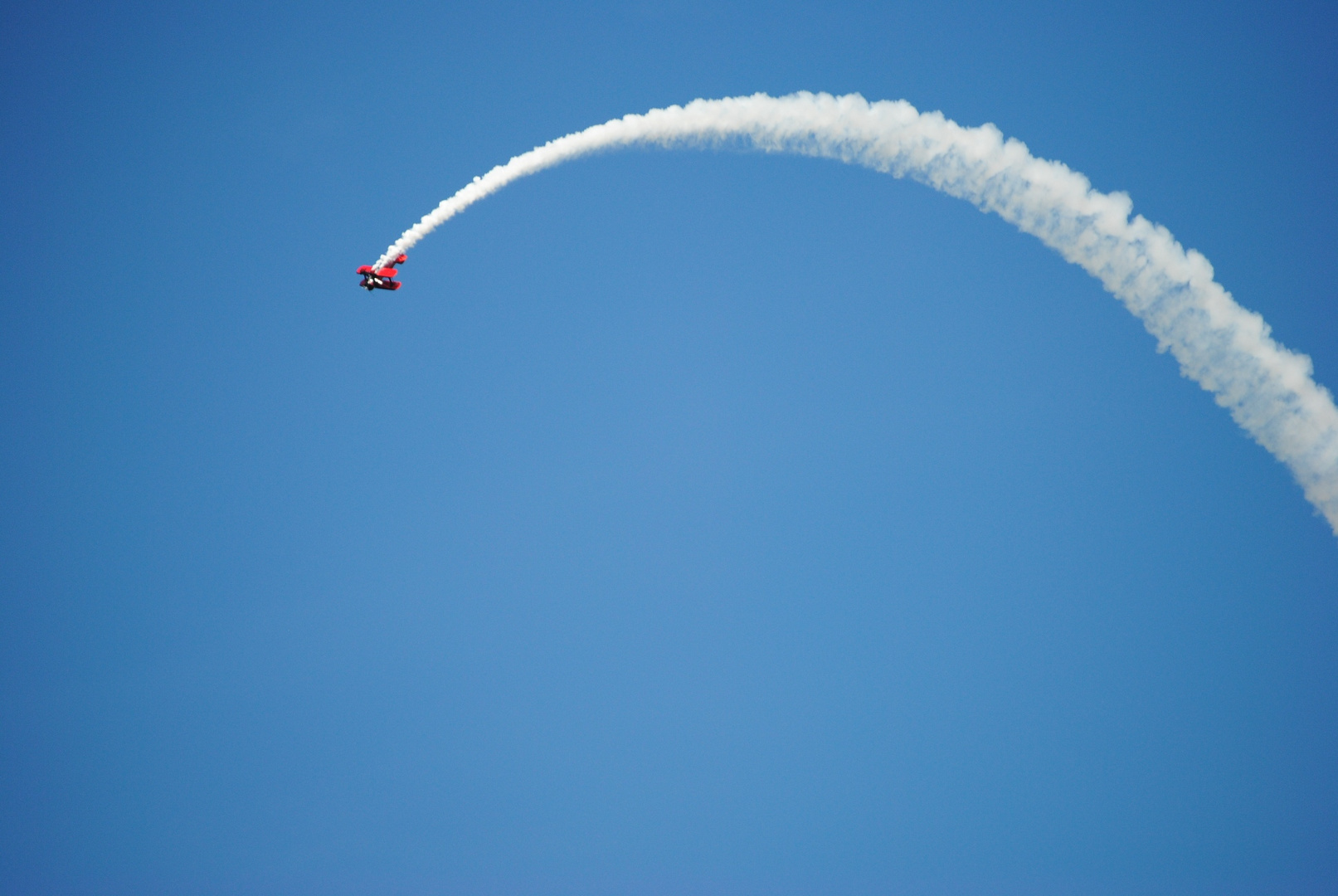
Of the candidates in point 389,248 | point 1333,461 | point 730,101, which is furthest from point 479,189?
point 1333,461

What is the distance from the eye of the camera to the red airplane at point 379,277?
3866cm

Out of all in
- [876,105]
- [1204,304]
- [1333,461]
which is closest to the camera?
[1333,461]

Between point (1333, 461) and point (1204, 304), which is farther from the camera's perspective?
point (1204, 304)

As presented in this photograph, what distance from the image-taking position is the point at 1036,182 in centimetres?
3650

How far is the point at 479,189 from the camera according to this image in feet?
126

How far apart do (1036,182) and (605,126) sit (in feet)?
48.9

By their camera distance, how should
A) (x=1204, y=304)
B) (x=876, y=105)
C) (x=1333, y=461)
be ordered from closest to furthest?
1. (x=1333, y=461)
2. (x=1204, y=304)
3. (x=876, y=105)

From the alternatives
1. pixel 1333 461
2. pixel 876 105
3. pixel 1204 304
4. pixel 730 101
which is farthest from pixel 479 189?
pixel 1333 461

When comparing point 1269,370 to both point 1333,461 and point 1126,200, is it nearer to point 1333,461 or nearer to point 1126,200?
point 1333,461

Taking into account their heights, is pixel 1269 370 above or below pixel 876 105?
below

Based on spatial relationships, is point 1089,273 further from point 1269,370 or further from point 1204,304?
point 1269,370

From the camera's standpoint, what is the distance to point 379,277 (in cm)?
3897

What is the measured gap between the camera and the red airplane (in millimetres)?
38656

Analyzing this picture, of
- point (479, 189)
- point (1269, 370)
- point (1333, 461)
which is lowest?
point (1333, 461)
